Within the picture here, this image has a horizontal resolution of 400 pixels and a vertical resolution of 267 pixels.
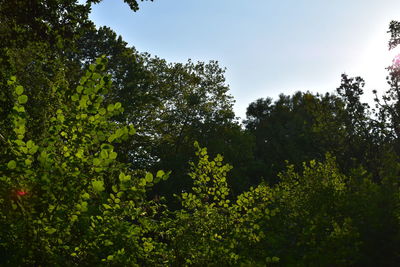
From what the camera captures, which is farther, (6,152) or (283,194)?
(283,194)

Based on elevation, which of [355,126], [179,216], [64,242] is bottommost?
[64,242]

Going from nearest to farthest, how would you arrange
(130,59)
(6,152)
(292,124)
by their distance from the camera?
(6,152) → (130,59) → (292,124)

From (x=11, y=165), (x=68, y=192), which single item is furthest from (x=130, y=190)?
(x=11, y=165)

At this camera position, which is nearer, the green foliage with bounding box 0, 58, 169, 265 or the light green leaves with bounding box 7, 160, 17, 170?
the light green leaves with bounding box 7, 160, 17, 170

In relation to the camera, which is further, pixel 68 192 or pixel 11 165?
pixel 68 192

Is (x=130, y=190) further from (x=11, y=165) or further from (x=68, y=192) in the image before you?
(x=11, y=165)

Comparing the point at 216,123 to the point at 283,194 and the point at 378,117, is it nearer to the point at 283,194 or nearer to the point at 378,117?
the point at 378,117

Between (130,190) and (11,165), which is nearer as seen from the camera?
(11,165)

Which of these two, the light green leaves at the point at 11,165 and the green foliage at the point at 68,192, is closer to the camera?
the light green leaves at the point at 11,165

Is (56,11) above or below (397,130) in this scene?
below

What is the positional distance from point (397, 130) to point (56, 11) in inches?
812

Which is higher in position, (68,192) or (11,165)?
(11,165)

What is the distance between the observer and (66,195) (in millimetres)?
3244

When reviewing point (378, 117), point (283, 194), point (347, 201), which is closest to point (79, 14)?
point (283, 194)
